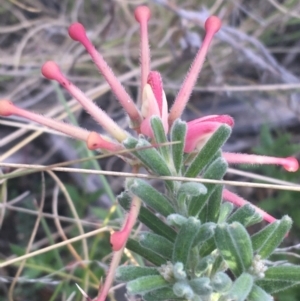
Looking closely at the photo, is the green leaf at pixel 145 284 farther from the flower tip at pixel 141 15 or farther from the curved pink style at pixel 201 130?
the flower tip at pixel 141 15

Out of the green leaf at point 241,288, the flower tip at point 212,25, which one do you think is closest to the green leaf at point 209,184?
the green leaf at point 241,288

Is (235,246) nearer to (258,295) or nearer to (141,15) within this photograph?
(258,295)

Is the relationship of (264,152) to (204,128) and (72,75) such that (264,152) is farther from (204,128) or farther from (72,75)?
(204,128)

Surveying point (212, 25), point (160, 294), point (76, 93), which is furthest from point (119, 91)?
point (160, 294)

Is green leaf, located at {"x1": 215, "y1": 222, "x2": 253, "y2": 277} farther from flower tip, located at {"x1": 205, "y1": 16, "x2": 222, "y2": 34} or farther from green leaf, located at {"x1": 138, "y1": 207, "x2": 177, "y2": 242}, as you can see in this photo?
flower tip, located at {"x1": 205, "y1": 16, "x2": 222, "y2": 34}

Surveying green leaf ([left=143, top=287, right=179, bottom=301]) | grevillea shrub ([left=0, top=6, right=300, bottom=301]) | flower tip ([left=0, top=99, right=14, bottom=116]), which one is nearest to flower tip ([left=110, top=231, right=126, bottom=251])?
grevillea shrub ([left=0, top=6, right=300, bottom=301])

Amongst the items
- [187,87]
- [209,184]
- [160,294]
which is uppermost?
[187,87]
